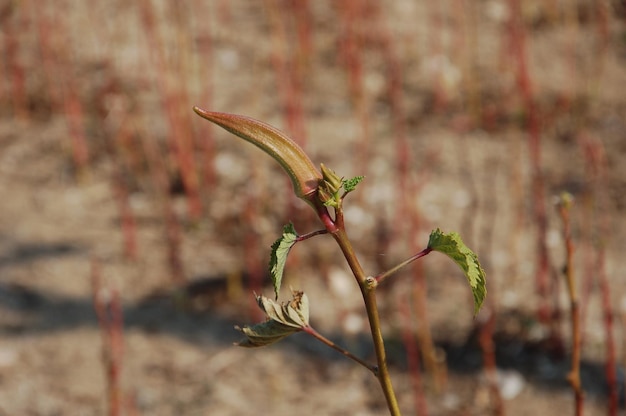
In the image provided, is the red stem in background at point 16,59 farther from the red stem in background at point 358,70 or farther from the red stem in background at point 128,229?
the red stem in background at point 358,70

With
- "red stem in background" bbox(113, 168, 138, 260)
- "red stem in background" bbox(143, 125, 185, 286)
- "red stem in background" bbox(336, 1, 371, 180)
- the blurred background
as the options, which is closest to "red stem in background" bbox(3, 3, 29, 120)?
the blurred background

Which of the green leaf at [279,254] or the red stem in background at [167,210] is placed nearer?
the green leaf at [279,254]

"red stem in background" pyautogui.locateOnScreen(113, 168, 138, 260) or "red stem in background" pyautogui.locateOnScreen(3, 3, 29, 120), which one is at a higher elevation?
"red stem in background" pyautogui.locateOnScreen(3, 3, 29, 120)

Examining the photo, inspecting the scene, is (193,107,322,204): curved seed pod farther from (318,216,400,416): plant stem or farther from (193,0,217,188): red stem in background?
(193,0,217,188): red stem in background

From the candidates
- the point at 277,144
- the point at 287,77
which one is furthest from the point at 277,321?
the point at 287,77

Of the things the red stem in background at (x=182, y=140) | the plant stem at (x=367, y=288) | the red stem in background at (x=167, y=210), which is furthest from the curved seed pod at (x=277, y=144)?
the red stem in background at (x=182, y=140)

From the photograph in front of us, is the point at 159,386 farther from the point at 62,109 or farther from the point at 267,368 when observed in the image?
the point at 62,109

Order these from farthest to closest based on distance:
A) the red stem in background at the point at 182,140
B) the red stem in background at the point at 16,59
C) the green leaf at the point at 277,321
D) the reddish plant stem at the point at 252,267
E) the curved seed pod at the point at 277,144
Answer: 1. the red stem in background at the point at 16,59
2. the red stem in background at the point at 182,140
3. the reddish plant stem at the point at 252,267
4. the green leaf at the point at 277,321
5. the curved seed pod at the point at 277,144
